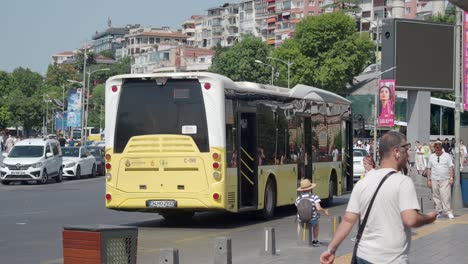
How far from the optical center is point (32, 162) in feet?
132

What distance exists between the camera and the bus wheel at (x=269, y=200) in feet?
73.4

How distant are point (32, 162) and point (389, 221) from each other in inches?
1358

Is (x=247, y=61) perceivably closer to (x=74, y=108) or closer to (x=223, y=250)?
(x=74, y=108)

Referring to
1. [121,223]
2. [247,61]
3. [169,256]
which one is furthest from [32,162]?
[247,61]

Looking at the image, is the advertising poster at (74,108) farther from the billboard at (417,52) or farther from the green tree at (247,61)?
the green tree at (247,61)

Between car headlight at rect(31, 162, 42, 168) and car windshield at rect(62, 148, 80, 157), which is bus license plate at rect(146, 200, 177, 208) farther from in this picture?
car windshield at rect(62, 148, 80, 157)

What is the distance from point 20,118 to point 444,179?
4732 inches

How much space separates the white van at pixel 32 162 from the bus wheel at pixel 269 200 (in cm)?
1953

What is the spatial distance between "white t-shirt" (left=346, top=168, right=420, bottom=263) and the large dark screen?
145ft

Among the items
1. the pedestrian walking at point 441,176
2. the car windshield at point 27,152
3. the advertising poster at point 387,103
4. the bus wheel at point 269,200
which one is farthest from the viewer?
the advertising poster at point 387,103

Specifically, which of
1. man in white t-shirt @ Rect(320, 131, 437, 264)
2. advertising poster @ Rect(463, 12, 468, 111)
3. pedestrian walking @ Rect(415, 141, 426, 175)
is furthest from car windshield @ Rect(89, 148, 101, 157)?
man in white t-shirt @ Rect(320, 131, 437, 264)

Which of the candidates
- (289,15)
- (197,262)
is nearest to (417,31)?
(197,262)

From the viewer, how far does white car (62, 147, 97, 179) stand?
151 ft

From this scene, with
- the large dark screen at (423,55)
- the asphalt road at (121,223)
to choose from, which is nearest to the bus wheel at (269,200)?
the asphalt road at (121,223)
